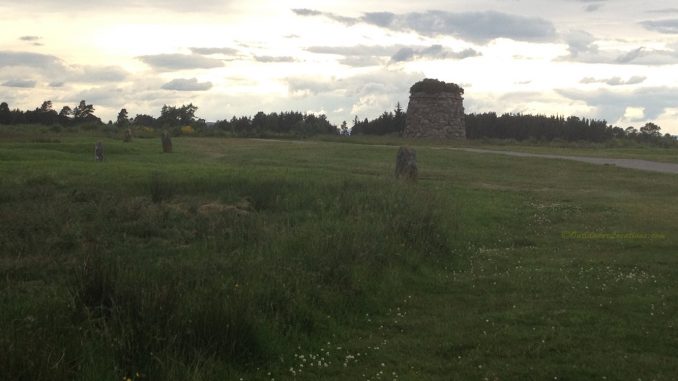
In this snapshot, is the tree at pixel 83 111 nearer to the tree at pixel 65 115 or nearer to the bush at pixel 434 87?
the tree at pixel 65 115

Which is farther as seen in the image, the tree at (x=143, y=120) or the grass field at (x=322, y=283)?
the tree at (x=143, y=120)

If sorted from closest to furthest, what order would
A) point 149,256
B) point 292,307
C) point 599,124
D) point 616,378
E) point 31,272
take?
point 616,378 < point 292,307 < point 31,272 < point 149,256 < point 599,124

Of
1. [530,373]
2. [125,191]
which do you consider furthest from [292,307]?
[125,191]

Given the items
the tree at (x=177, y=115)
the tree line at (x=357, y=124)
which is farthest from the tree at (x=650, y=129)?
the tree at (x=177, y=115)

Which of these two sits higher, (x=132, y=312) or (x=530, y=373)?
(x=132, y=312)

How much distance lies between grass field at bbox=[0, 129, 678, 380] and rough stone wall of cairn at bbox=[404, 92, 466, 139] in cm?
3880

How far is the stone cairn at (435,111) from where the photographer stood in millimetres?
→ 59000

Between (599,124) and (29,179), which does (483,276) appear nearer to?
(29,179)

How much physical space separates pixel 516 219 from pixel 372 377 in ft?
36.9

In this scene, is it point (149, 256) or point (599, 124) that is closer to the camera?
point (149, 256)

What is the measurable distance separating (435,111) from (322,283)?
5072cm

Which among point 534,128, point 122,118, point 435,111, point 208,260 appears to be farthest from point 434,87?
point 208,260

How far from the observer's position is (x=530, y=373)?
7.08 metres

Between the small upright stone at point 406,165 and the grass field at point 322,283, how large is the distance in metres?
4.58
